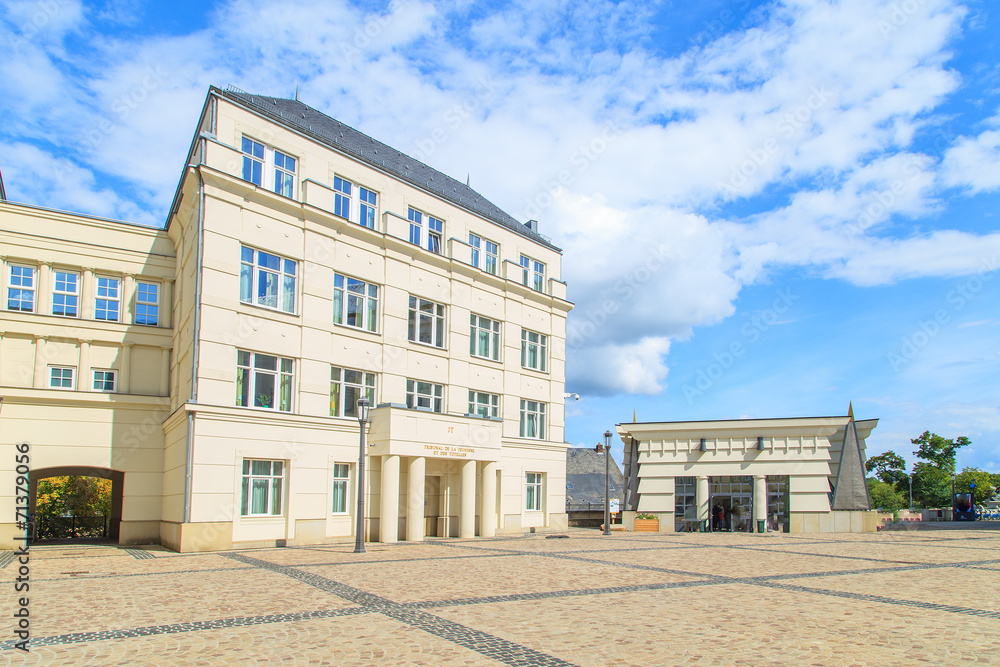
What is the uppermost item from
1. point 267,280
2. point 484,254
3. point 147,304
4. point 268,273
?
point 484,254

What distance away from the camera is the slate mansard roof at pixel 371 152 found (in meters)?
26.0

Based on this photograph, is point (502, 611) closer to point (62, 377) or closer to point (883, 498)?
point (62, 377)

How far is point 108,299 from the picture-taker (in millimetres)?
26812

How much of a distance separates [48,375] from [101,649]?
68.0 feet

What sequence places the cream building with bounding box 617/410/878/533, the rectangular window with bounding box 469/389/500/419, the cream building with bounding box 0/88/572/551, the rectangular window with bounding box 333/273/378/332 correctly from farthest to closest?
the cream building with bounding box 617/410/878/533
the rectangular window with bounding box 469/389/500/419
the rectangular window with bounding box 333/273/378/332
the cream building with bounding box 0/88/572/551

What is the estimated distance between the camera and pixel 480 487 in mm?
31047

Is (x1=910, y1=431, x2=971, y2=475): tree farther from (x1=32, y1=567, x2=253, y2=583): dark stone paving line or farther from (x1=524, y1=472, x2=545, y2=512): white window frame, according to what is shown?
(x1=32, y1=567, x2=253, y2=583): dark stone paving line

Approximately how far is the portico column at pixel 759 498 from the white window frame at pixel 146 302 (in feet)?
93.8

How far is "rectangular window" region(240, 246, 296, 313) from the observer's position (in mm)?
23906

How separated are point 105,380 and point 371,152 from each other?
13562mm

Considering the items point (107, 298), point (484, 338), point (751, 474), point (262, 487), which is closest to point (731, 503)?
point (751, 474)

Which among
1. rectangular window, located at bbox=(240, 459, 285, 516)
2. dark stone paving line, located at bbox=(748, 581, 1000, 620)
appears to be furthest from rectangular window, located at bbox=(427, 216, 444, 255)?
dark stone paving line, located at bbox=(748, 581, 1000, 620)

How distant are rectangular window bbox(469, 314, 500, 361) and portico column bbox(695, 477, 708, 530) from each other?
13.2 meters

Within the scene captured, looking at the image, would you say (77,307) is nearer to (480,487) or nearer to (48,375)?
(48,375)
